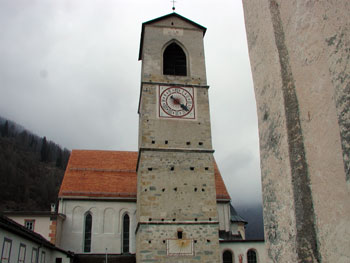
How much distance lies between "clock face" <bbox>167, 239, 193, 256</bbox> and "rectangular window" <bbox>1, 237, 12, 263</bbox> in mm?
7309

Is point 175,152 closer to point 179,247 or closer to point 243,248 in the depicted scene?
point 179,247

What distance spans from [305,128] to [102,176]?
23.7m

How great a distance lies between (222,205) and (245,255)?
417 centimetres

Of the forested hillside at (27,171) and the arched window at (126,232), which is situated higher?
the forested hillside at (27,171)

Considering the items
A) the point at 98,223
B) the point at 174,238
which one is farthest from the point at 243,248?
the point at 98,223

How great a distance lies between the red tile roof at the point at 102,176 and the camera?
23.3 meters

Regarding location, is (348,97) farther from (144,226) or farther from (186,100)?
(186,100)

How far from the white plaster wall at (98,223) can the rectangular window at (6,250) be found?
9045 millimetres

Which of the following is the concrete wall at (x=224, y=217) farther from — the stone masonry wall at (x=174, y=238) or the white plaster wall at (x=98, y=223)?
the white plaster wall at (x=98, y=223)

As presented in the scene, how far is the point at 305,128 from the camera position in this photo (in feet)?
7.27

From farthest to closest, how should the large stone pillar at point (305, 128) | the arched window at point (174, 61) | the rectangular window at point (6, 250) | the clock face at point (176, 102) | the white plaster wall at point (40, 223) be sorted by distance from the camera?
the arched window at point (174, 61)
the white plaster wall at point (40, 223)
the clock face at point (176, 102)
the rectangular window at point (6, 250)
the large stone pillar at point (305, 128)

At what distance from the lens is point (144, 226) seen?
58.6 ft

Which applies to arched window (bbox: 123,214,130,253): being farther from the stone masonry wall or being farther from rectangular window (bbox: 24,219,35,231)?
rectangular window (bbox: 24,219,35,231)

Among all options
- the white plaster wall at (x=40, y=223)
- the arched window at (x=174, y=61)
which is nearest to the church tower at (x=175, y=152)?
the arched window at (x=174, y=61)
